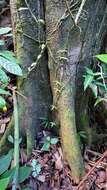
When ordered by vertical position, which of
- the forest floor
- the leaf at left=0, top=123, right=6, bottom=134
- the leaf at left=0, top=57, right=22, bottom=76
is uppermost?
the leaf at left=0, top=57, right=22, bottom=76

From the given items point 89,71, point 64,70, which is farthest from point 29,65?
point 89,71

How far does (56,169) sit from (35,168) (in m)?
0.13

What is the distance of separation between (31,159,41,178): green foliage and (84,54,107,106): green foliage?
1.71 feet

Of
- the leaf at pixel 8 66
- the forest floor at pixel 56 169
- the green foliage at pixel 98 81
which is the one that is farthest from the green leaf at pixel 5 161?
the leaf at pixel 8 66

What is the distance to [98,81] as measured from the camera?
2168 mm

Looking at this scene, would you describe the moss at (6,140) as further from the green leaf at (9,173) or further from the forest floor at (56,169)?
the green leaf at (9,173)

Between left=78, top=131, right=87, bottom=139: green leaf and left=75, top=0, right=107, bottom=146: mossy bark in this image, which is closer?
left=75, top=0, right=107, bottom=146: mossy bark

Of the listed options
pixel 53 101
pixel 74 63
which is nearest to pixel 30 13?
pixel 74 63

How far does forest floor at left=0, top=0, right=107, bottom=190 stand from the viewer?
2.13 meters

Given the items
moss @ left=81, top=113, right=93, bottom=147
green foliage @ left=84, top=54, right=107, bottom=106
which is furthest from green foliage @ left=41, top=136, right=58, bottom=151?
green foliage @ left=84, top=54, right=107, bottom=106

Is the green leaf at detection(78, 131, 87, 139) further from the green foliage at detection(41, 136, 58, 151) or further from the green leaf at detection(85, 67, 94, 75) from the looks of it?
the green leaf at detection(85, 67, 94, 75)

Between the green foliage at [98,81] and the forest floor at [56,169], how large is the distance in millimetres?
365

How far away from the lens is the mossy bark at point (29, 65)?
2.01 metres

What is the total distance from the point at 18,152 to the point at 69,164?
325 millimetres
